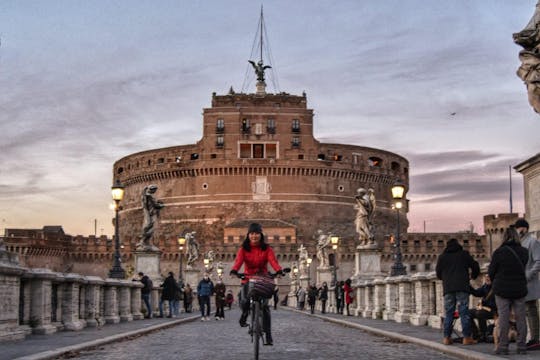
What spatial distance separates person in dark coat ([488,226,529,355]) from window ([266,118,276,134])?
82216mm

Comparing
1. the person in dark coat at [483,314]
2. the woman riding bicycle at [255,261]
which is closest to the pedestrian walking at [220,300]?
the person in dark coat at [483,314]

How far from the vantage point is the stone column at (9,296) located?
1117 centimetres

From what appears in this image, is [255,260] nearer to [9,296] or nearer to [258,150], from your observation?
[9,296]

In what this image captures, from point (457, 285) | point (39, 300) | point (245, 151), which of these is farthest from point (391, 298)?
point (245, 151)

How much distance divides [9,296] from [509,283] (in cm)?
667

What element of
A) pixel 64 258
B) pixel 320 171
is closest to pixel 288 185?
pixel 320 171

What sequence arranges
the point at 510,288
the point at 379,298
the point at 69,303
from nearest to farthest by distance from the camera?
the point at 510,288 < the point at 69,303 < the point at 379,298

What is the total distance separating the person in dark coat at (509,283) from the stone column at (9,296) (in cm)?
641

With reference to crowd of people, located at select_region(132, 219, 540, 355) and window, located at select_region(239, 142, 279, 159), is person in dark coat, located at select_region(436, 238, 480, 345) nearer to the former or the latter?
crowd of people, located at select_region(132, 219, 540, 355)

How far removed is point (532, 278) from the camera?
33.0 feet

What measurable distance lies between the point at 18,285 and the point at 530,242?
708cm

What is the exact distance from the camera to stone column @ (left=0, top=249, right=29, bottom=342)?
11.2m

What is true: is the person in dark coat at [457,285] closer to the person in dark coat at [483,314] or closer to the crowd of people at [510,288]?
the crowd of people at [510,288]

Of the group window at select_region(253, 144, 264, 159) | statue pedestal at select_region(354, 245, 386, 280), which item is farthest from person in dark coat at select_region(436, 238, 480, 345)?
window at select_region(253, 144, 264, 159)
